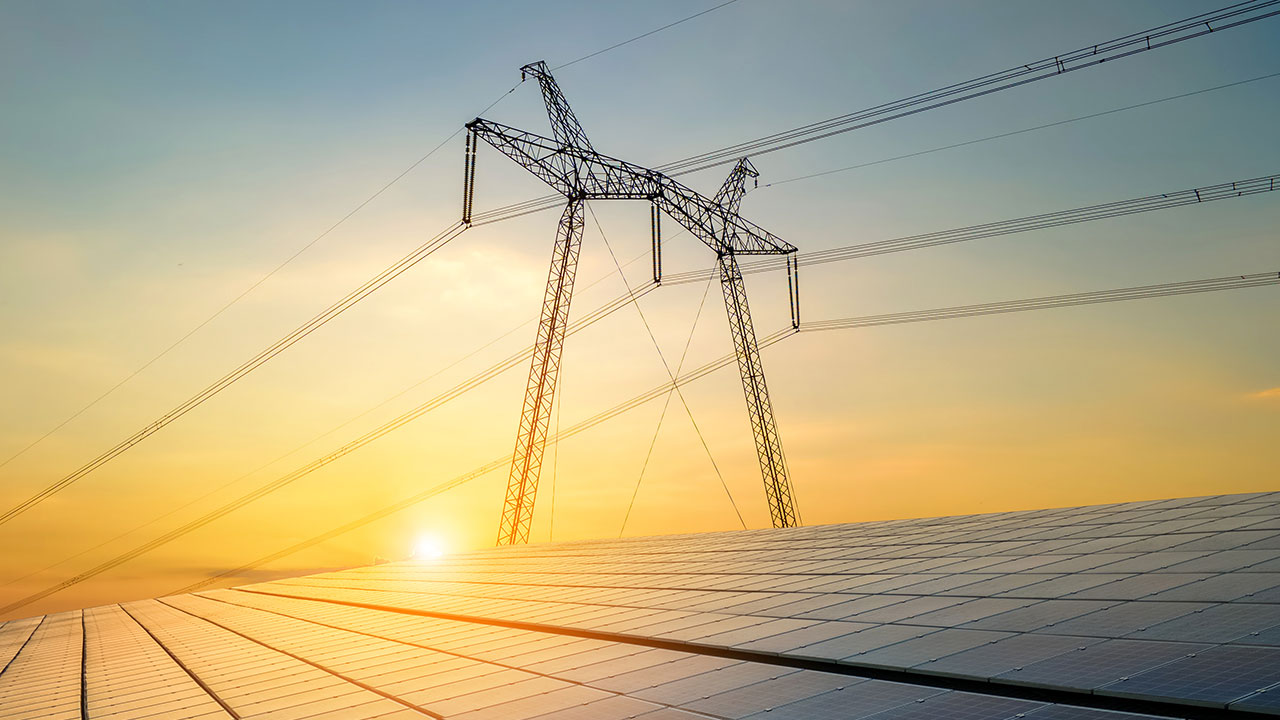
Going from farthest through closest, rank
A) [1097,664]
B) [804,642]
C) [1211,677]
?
1. [804,642]
2. [1097,664]
3. [1211,677]

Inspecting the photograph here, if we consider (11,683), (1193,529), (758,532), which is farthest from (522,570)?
(1193,529)

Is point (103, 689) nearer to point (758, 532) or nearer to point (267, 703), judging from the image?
point (267, 703)

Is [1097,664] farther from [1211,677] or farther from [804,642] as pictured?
[804,642]

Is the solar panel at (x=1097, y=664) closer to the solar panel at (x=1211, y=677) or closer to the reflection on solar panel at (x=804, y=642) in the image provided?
the reflection on solar panel at (x=804, y=642)

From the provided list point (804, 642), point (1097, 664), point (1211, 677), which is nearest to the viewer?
point (1211, 677)

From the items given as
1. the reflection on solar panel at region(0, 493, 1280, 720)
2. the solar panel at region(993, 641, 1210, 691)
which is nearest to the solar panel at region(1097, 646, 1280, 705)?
the reflection on solar panel at region(0, 493, 1280, 720)

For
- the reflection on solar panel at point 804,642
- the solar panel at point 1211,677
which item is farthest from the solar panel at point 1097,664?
the solar panel at point 1211,677

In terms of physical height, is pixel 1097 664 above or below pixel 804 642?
below

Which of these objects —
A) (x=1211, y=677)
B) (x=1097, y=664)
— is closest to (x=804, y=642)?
(x=1097, y=664)

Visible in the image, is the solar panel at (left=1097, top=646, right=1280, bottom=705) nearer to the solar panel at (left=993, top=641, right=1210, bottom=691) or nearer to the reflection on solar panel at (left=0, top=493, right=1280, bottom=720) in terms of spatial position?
the reflection on solar panel at (left=0, top=493, right=1280, bottom=720)
